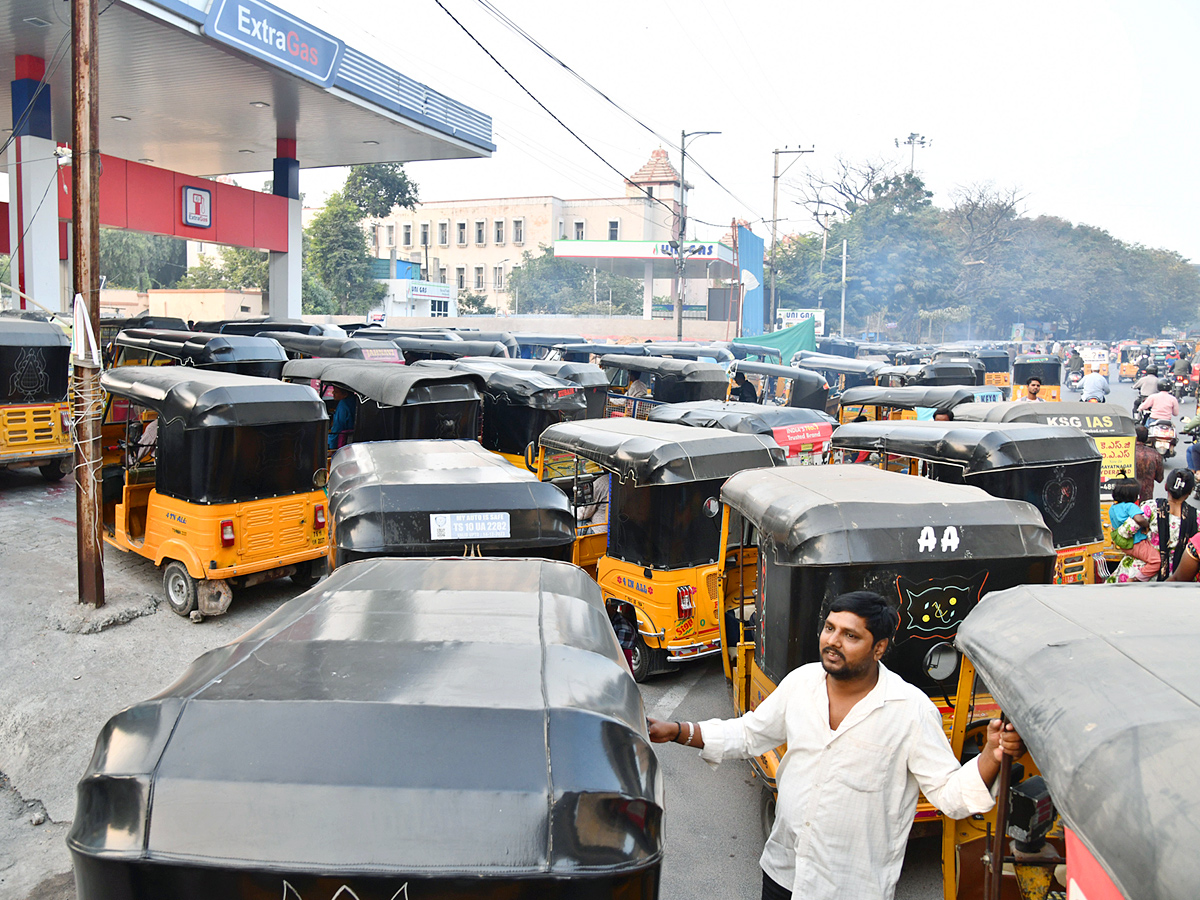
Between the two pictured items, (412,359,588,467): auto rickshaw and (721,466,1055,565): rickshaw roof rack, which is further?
(412,359,588,467): auto rickshaw

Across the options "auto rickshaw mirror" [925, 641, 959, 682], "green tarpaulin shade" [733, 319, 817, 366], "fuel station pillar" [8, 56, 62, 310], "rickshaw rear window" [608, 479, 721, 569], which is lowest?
"auto rickshaw mirror" [925, 641, 959, 682]

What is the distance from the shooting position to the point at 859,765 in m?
2.98

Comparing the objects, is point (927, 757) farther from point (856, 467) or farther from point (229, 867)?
point (856, 467)

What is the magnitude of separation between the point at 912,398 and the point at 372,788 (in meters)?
11.9

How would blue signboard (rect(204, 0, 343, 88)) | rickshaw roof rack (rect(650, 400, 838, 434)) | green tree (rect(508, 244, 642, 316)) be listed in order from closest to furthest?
rickshaw roof rack (rect(650, 400, 838, 434)) < blue signboard (rect(204, 0, 343, 88)) < green tree (rect(508, 244, 642, 316))

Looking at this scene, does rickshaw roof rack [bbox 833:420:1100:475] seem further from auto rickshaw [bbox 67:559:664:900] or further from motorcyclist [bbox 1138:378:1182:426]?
motorcyclist [bbox 1138:378:1182:426]

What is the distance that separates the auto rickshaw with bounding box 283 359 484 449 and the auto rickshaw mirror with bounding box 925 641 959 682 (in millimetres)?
7195

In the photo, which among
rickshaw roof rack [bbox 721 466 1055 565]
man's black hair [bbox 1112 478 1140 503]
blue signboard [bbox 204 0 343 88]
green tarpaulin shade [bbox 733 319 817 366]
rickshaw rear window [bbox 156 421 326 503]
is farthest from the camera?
green tarpaulin shade [bbox 733 319 817 366]

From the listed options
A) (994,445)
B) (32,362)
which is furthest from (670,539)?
(32,362)

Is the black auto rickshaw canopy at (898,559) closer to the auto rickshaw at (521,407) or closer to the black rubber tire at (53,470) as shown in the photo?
the auto rickshaw at (521,407)

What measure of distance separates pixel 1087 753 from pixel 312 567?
28.2 feet

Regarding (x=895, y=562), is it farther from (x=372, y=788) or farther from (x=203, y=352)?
(x=203, y=352)

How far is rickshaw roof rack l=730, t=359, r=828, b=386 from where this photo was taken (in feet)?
62.6

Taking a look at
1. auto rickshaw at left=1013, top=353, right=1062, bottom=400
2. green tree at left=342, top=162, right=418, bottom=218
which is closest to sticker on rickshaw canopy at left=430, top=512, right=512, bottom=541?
auto rickshaw at left=1013, top=353, right=1062, bottom=400
